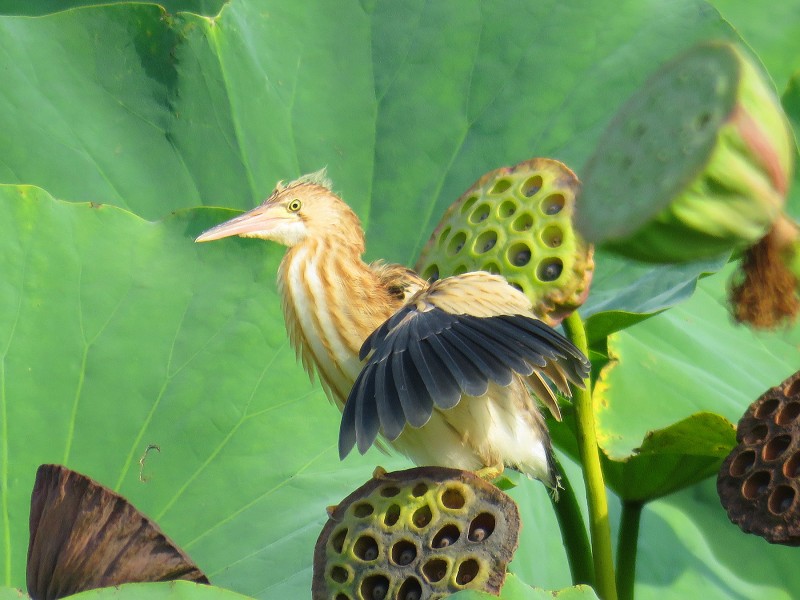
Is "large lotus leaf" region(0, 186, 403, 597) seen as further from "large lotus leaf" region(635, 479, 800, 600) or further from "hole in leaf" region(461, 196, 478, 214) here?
"large lotus leaf" region(635, 479, 800, 600)

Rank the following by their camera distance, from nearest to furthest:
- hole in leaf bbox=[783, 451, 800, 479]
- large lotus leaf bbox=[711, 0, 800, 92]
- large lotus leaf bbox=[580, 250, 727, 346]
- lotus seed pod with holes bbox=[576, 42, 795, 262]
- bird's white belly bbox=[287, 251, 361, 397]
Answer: lotus seed pod with holes bbox=[576, 42, 795, 262], hole in leaf bbox=[783, 451, 800, 479], large lotus leaf bbox=[580, 250, 727, 346], bird's white belly bbox=[287, 251, 361, 397], large lotus leaf bbox=[711, 0, 800, 92]

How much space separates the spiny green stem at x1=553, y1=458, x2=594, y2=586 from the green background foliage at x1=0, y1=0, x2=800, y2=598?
13 cm

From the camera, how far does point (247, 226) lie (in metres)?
2.09

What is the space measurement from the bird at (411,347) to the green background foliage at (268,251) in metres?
0.10

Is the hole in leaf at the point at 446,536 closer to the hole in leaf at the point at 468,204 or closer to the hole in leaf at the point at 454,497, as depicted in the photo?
the hole in leaf at the point at 454,497

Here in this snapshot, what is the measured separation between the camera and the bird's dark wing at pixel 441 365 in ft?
4.79

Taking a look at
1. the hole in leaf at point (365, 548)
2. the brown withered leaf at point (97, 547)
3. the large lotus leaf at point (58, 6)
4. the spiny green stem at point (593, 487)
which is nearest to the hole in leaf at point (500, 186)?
the spiny green stem at point (593, 487)

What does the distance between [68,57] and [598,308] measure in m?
1.23

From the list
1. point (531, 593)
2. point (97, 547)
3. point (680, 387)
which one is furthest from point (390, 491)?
point (680, 387)

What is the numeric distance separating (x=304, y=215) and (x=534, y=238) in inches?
33.9

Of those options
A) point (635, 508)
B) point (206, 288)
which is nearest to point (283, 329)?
point (206, 288)

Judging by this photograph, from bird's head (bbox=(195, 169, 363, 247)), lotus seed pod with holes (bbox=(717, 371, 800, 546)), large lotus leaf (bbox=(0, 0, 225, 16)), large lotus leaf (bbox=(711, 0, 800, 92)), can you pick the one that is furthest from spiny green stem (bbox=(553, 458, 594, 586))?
large lotus leaf (bbox=(0, 0, 225, 16))

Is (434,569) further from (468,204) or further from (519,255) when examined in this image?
(468,204)

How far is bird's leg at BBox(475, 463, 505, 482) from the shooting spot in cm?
191
